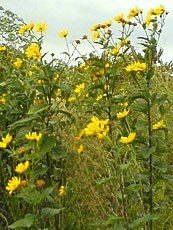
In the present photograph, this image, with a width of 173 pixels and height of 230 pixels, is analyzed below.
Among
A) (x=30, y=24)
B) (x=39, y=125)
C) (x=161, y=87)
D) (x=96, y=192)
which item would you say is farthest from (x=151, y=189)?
(x=161, y=87)

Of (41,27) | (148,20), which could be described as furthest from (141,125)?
(41,27)

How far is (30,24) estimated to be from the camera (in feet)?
8.51

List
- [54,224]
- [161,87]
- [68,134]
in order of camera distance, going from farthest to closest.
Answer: [161,87] → [68,134] → [54,224]

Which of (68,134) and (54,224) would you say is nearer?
(54,224)

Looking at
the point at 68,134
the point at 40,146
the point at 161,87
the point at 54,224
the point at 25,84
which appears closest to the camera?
the point at 40,146

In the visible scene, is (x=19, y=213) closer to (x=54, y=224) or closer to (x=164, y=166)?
(x=54, y=224)

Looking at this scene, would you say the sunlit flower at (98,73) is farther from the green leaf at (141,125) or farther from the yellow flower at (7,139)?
the yellow flower at (7,139)

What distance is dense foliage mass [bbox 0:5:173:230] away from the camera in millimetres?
2129

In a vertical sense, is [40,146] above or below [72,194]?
above

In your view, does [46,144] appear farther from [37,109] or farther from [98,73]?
[98,73]

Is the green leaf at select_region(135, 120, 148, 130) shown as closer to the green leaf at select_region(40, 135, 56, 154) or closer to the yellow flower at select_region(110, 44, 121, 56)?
the green leaf at select_region(40, 135, 56, 154)

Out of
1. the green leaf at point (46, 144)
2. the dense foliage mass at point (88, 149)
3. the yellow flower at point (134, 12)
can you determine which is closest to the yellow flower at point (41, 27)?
the dense foliage mass at point (88, 149)

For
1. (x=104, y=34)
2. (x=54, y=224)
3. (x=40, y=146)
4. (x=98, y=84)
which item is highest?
(x=104, y=34)

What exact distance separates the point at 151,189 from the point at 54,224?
496mm
